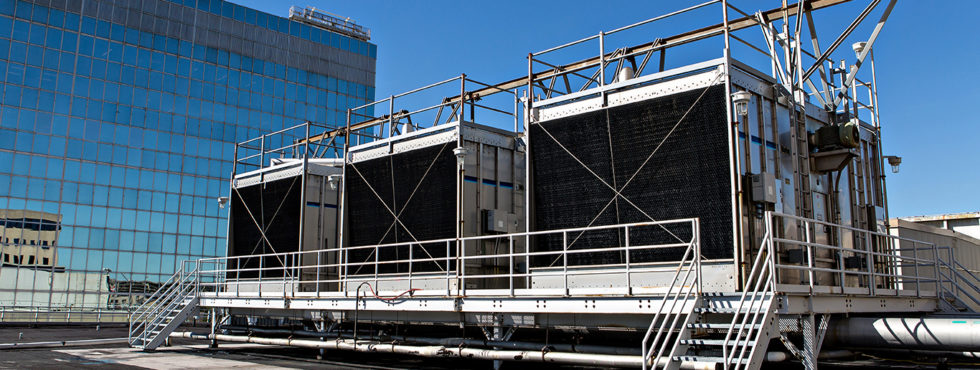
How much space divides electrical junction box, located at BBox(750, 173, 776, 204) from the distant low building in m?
24.7

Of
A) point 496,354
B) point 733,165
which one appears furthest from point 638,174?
point 496,354

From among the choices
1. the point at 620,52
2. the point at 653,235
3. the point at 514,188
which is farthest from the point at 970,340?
the point at 514,188

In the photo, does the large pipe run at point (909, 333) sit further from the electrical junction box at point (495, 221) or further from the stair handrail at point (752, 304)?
the electrical junction box at point (495, 221)

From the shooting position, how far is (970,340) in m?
10.7

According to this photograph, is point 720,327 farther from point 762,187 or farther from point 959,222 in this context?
point 959,222

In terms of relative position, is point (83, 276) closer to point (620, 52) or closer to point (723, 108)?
point (620, 52)

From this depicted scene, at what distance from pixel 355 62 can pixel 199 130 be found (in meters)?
14.6

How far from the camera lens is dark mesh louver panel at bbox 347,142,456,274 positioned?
58.1ft

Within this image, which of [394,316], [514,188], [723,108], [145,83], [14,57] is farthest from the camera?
[145,83]

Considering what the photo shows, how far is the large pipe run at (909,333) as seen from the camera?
10.8 metres

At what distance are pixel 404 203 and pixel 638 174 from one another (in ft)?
23.6

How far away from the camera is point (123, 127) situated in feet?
166

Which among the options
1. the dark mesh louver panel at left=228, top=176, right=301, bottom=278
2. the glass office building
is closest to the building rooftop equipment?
the glass office building

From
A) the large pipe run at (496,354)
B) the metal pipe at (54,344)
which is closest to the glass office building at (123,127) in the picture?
the metal pipe at (54,344)
